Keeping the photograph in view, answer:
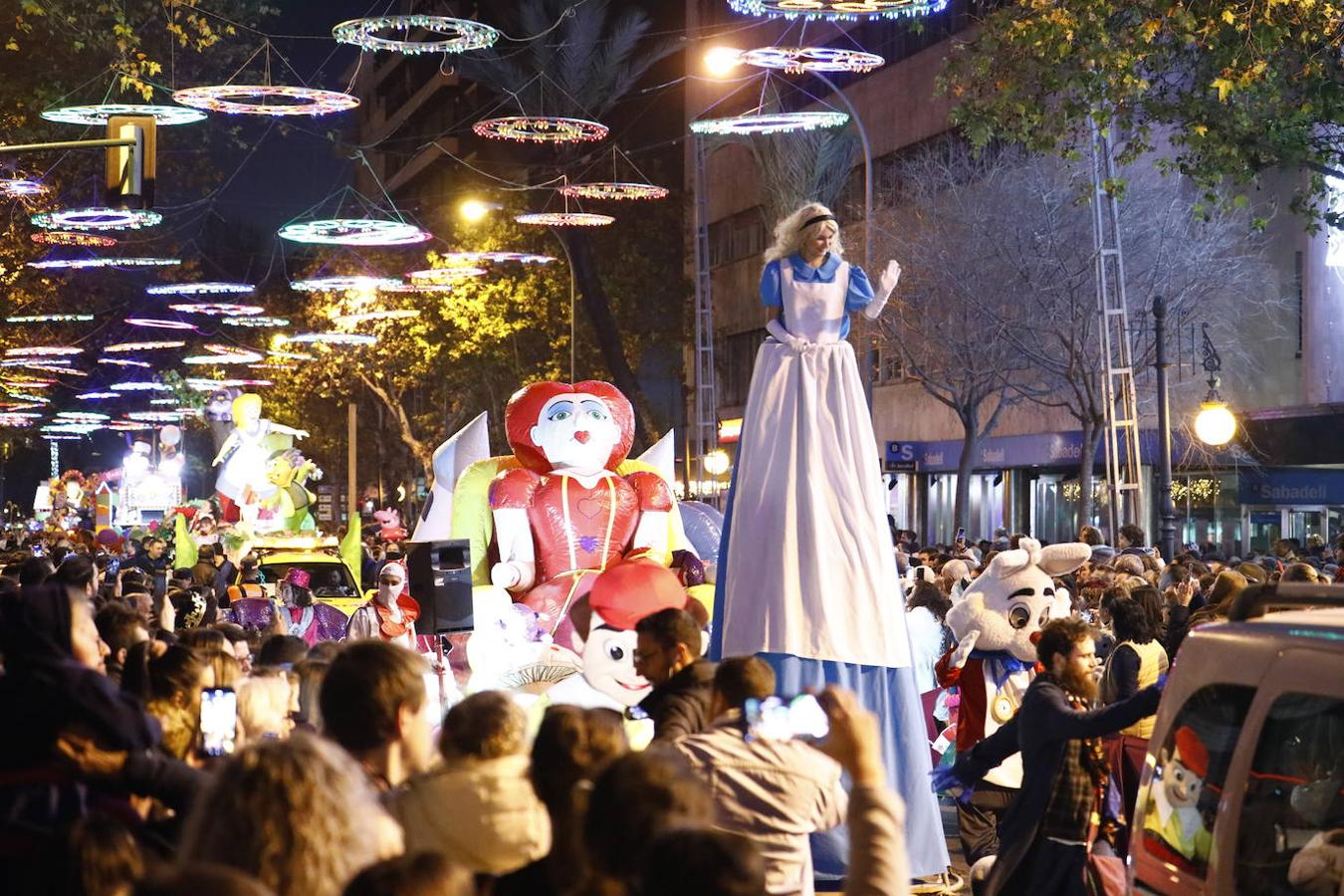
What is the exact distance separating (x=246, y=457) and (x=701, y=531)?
14656mm

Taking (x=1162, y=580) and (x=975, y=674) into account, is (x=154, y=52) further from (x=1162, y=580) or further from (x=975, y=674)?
(x=975, y=674)

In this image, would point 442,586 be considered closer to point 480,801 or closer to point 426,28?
point 480,801

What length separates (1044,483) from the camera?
137 ft

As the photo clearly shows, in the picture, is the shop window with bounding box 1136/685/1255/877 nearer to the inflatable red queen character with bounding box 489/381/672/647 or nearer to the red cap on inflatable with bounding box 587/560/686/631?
the red cap on inflatable with bounding box 587/560/686/631

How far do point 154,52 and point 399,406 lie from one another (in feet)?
91.6

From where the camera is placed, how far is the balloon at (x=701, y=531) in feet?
44.7

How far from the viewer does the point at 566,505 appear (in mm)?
12297

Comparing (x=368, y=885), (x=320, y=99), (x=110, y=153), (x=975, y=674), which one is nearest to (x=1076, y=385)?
Answer: (x=320, y=99)

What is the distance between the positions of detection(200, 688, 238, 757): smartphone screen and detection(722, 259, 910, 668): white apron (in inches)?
153

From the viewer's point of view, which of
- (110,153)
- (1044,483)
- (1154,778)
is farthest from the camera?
(1044,483)

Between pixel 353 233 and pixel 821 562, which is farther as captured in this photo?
pixel 353 233

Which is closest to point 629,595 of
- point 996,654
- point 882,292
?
point 996,654

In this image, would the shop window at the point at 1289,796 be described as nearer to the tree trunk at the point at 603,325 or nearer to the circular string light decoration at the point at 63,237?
the circular string light decoration at the point at 63,237

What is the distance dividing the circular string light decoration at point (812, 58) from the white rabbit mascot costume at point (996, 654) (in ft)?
38.4
